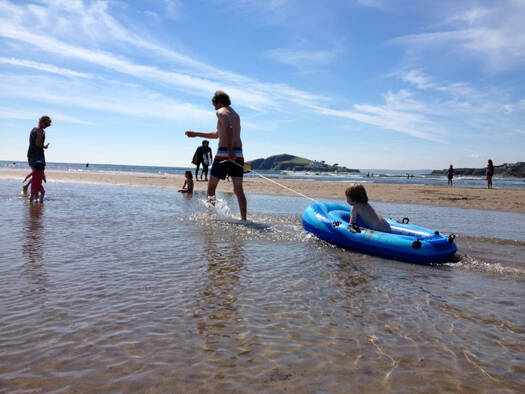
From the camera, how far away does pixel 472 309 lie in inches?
128

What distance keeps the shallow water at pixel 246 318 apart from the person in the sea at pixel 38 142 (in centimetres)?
529

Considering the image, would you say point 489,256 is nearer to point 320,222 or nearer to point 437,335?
point 320,222

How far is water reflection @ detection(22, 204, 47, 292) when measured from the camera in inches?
133

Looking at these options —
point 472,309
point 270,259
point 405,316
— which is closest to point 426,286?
point 472,309

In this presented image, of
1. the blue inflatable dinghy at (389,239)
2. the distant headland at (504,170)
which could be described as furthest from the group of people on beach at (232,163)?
the distant headland at (504,170)

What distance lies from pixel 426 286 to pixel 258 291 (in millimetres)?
1924

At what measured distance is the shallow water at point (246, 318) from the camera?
2.05 m

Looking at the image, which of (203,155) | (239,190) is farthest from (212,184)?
(203,155)

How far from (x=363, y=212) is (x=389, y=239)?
2.91 ft

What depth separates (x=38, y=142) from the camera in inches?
381

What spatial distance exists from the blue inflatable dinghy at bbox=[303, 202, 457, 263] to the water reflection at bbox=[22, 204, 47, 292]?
4191 millimetres

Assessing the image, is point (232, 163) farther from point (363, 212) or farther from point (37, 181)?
point (37, 181)

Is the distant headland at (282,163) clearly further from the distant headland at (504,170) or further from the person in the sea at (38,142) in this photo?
the person in the sea at (38,142)

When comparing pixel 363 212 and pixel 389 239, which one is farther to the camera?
pixel 363 212
